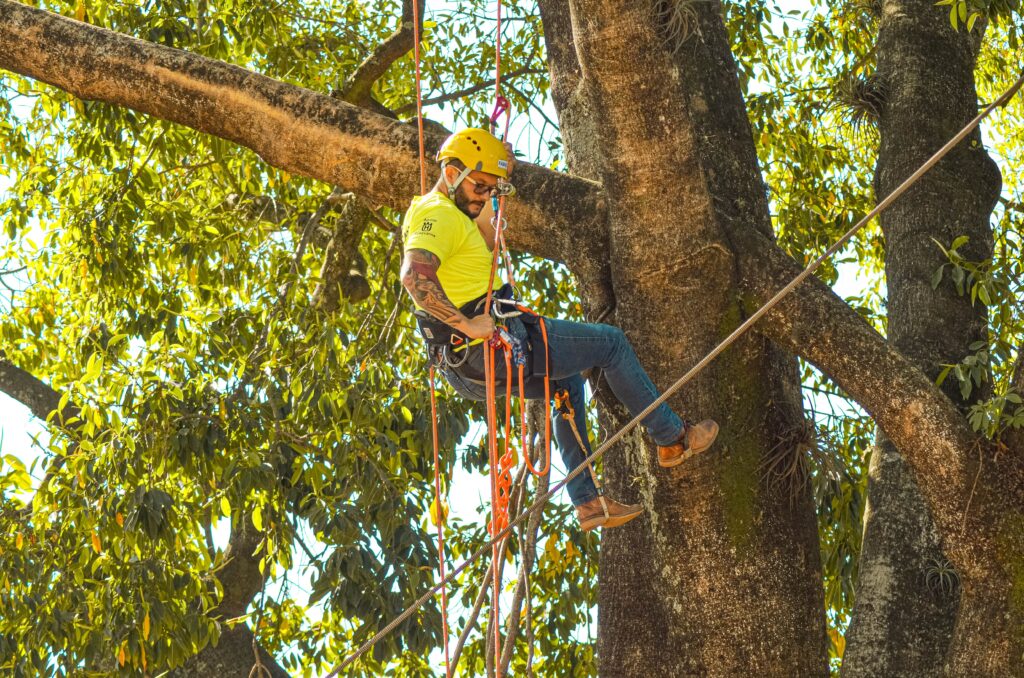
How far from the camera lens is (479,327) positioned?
3783 mm

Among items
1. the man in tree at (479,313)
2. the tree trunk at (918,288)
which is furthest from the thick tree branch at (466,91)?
the man in tree at (479,313)

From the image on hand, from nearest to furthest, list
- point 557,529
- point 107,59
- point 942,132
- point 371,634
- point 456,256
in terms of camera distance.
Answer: point 456,256 → point 107,59 → point 942,132 → point 371,634 → point 557,529

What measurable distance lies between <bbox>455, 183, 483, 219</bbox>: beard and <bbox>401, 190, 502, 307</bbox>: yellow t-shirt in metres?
0.04

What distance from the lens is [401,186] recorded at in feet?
14.8

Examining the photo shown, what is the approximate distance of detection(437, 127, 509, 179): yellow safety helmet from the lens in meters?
3.82

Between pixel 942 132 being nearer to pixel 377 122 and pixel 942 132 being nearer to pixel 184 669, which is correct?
pixel 377 122

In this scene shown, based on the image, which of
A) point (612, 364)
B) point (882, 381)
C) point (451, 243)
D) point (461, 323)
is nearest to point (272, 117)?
point (451, 243)

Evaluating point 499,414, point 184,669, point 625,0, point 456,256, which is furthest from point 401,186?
point 184,669

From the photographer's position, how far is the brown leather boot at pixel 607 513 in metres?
4.00

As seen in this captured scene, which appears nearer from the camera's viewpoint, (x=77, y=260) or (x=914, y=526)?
(x=914, y=526)

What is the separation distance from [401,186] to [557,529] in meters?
3.31

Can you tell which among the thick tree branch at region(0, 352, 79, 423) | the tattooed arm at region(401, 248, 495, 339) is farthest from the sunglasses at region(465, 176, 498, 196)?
the thick tree branch at region(0, 352, 79, 423)

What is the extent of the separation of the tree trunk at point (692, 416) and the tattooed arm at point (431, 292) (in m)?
0.60

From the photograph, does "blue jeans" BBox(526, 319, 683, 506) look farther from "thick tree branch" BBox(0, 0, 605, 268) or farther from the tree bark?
"thick tree branch" BBox(0, 0, 605, 268)
